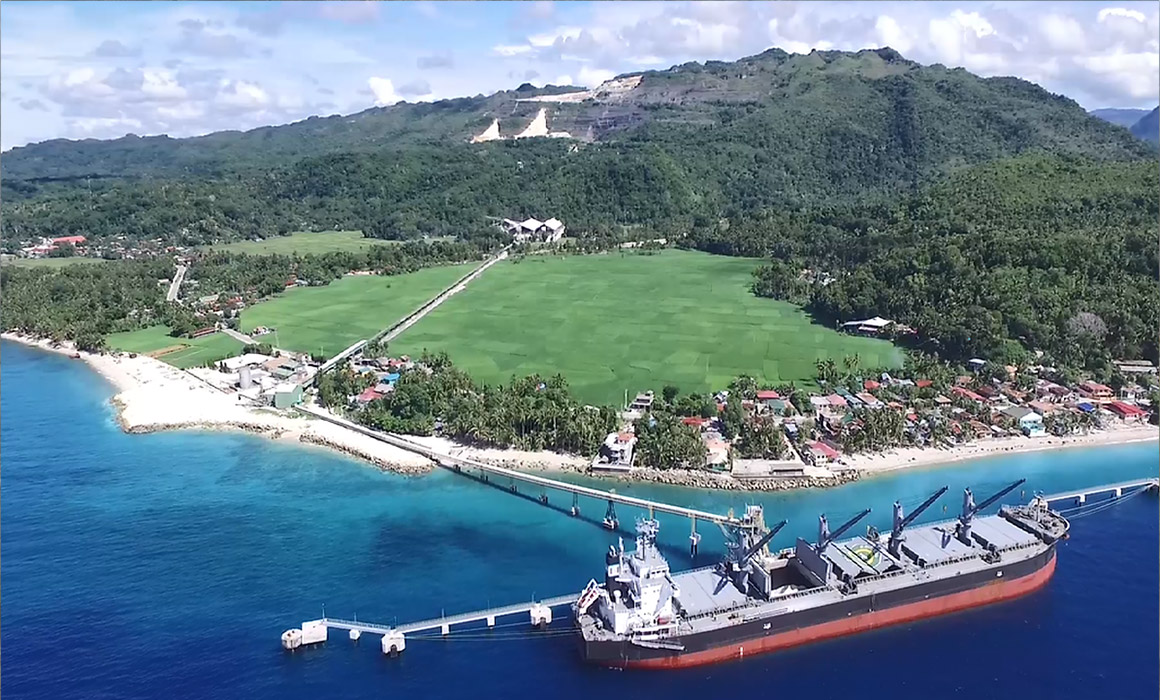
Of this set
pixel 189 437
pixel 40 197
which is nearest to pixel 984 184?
pixel 189 437

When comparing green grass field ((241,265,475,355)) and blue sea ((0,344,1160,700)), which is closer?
blue sea ((0,344,1160,700))

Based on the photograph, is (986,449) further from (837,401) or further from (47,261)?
(47,261)

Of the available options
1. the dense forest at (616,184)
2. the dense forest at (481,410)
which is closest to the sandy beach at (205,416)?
the dense forest at (481,410)

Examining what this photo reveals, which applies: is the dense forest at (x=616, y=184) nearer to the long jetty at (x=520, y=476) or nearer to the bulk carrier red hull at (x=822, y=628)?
the long jetty at (x=520, y=476)

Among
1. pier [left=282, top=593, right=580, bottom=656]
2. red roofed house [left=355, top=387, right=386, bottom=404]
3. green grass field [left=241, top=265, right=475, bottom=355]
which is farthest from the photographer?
green grass field [left=241, top=265, right=475, bottom=355]

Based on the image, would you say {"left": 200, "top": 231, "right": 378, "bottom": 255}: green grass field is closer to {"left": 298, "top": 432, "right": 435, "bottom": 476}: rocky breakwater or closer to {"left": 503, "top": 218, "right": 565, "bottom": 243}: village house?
{"left": 503, "top": 218, "right": 565, "bottom": 243}: village house

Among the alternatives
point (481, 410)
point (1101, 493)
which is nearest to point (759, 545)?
point (1101, 493)

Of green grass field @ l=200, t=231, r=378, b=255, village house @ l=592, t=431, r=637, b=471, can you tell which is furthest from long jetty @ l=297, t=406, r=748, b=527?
green grass field @ l=200, t=231, r=378, b=255
